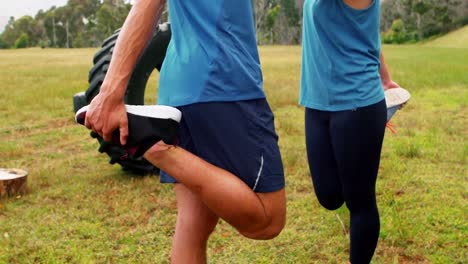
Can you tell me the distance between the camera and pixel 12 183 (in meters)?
4.56

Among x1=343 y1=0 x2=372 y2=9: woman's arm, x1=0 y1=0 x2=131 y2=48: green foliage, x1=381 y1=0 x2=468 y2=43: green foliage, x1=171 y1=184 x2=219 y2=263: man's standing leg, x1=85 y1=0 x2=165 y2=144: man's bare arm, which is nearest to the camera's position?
x1=85 y1=0 x2=165 y2=144: man's bare arm

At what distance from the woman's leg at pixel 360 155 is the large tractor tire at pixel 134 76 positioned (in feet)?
8.78

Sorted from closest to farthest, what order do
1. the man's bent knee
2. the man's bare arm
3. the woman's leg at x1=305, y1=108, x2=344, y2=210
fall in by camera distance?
the man's bare arm → the man's bent knee → the woman's leg at x1=305, y1=108, x2=344, y2=210

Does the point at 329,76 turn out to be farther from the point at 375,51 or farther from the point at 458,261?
the point at 458,261

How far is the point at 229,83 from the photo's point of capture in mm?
1813

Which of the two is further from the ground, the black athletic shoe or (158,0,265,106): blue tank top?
(158,0,265,106): blue tank top

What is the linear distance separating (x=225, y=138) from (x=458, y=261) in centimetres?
205

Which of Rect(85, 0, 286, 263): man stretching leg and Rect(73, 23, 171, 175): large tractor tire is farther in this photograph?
Rect(73, 23, 171, 175): large tractor tire

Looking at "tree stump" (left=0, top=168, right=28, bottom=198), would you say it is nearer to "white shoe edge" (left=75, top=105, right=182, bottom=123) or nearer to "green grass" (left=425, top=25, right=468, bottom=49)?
"white shoe edge" (left=75, top=105, right=182, bottom=123)

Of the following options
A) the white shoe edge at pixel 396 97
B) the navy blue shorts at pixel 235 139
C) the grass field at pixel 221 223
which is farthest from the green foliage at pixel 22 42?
the navy blue shorts at pixel 235 139

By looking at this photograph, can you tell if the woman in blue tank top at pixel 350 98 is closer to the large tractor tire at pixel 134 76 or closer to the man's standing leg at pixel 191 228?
the man's standing leg at pixel 191 228

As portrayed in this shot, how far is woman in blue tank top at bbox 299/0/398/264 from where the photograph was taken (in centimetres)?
245

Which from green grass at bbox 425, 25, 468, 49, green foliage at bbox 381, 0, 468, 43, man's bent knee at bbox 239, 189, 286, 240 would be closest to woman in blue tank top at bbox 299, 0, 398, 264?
man's bent knee at bbox 239, 189, 286, 240

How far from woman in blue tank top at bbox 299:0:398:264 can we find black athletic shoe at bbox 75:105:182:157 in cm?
99
